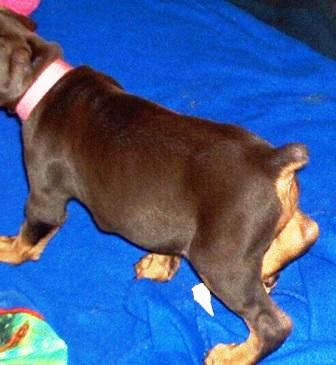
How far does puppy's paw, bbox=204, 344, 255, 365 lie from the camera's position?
3.14 meters

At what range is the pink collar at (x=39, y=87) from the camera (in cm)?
306

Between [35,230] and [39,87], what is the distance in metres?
0.69

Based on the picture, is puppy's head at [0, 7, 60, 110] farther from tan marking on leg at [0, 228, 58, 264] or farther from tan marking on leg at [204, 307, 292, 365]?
tan marking on leg at [204, 307, 292, 365]

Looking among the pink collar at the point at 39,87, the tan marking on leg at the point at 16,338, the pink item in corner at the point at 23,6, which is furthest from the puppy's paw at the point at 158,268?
the pink item in corner at the point at 23,6

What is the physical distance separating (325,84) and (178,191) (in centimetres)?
195

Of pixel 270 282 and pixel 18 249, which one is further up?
pixel 270 282

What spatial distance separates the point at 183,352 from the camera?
3.29m

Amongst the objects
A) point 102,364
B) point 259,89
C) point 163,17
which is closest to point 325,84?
point 259,89

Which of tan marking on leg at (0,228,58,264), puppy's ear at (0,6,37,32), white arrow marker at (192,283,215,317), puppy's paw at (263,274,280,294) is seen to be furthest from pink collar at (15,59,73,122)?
puppy's paw at (263,274,280,294)

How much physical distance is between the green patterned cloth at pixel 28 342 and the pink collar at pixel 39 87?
2.90 ft

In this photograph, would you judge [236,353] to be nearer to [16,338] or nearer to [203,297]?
[203,297]

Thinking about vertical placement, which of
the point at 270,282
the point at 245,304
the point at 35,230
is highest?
the point at 245,304

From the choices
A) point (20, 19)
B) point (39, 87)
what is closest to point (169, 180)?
point (39, 87)

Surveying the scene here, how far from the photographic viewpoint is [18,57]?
2.97 meters
